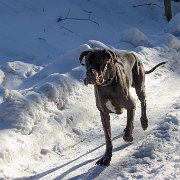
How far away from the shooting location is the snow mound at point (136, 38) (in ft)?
35.8

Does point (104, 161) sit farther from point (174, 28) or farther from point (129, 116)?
point (174, 28)

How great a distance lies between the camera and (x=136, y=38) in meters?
11.0

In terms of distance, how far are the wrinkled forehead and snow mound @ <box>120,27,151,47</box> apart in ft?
18.9

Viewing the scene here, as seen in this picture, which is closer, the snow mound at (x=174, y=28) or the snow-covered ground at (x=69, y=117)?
the snow-covered ground at (x=69, y=117)

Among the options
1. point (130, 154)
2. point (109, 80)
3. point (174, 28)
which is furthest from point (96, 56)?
point (174, 28)

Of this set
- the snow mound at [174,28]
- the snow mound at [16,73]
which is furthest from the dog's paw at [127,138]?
the snow mound at [174,28]

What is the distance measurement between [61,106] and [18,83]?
1.85 meters

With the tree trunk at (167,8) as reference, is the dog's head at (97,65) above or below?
above

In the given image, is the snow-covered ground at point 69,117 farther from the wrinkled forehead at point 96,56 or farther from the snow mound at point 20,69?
the wrinkled forehead at point 96,56

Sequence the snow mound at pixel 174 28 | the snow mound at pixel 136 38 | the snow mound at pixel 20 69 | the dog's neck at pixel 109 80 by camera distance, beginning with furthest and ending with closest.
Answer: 1. the snow mound at pixel 174 28
2. the snow mound at pixel 136 38
3. the snow mound at pixel 20 69
4. the dog's neck at pixel 109 80

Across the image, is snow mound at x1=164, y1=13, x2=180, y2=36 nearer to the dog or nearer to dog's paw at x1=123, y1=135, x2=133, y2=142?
the dog

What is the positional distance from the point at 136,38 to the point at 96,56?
6.01 meters

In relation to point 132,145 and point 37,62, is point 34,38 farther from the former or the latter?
point 132,145

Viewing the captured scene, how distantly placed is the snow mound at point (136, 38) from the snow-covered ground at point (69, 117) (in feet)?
0.07
